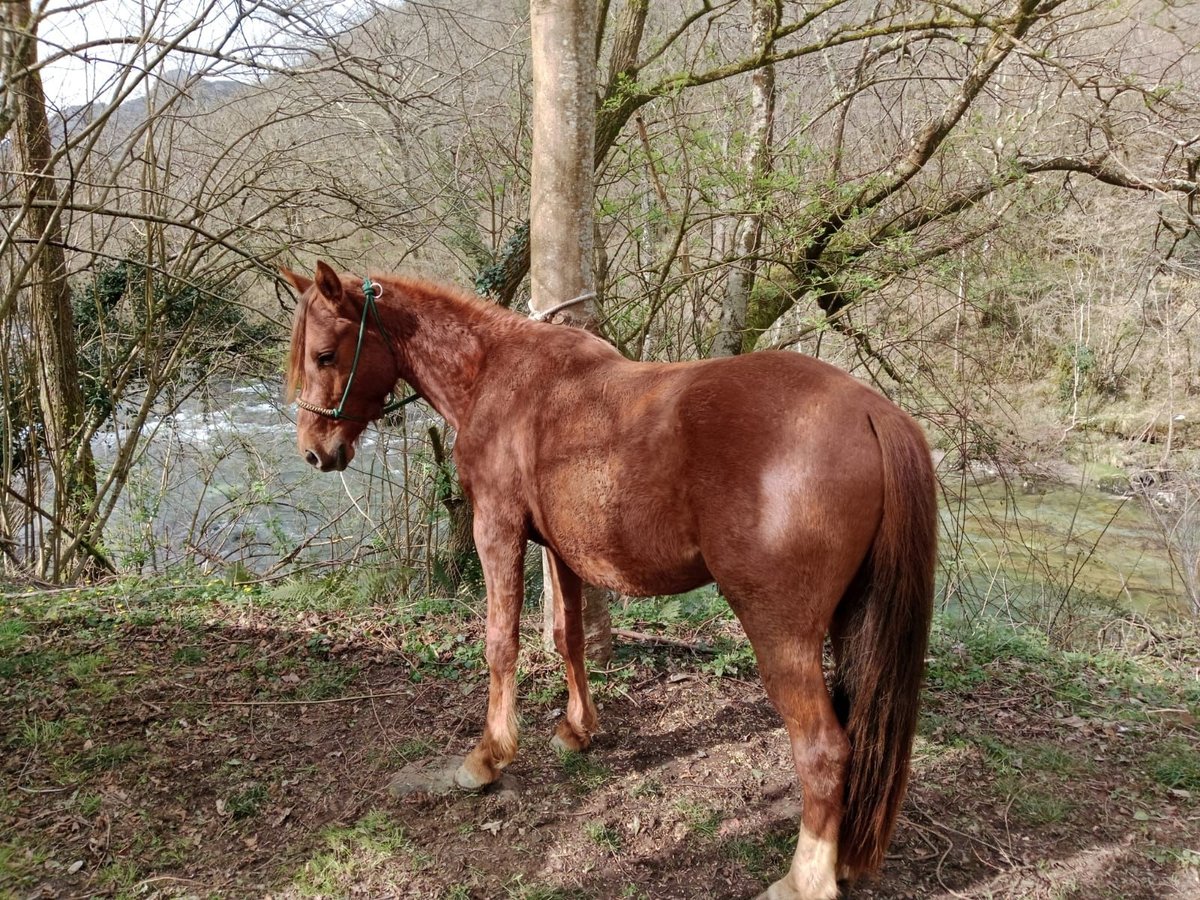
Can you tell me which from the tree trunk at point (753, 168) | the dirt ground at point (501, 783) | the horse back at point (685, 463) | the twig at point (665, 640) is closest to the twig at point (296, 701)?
the dirt ground at point (501, 783)

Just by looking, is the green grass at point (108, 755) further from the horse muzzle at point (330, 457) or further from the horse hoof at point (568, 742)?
the horse hoof at point (568, 742)

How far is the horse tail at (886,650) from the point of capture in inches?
82.9

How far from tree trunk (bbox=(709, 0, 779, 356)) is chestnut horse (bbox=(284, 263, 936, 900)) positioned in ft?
8.93

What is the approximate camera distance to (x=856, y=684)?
2254 millimetres

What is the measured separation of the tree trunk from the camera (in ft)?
17.3

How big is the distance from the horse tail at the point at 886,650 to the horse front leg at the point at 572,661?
4.17 ft

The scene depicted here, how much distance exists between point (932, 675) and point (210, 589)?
4784 millimetres

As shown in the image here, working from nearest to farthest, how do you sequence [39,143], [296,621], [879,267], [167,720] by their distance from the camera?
1. [167,720]
2. [296,621]
3. [879,267]
4. [39,143]

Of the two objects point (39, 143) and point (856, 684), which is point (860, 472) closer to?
point (856, 684)

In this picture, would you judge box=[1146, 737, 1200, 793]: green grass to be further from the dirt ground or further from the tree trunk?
the tree trunk

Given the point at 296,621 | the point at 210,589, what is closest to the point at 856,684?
the point at 296,621

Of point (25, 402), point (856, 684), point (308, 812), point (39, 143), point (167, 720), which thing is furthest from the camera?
point (25, 402)

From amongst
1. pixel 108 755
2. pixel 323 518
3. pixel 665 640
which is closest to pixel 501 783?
pixel 665 640

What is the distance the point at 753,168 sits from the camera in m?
4.90
